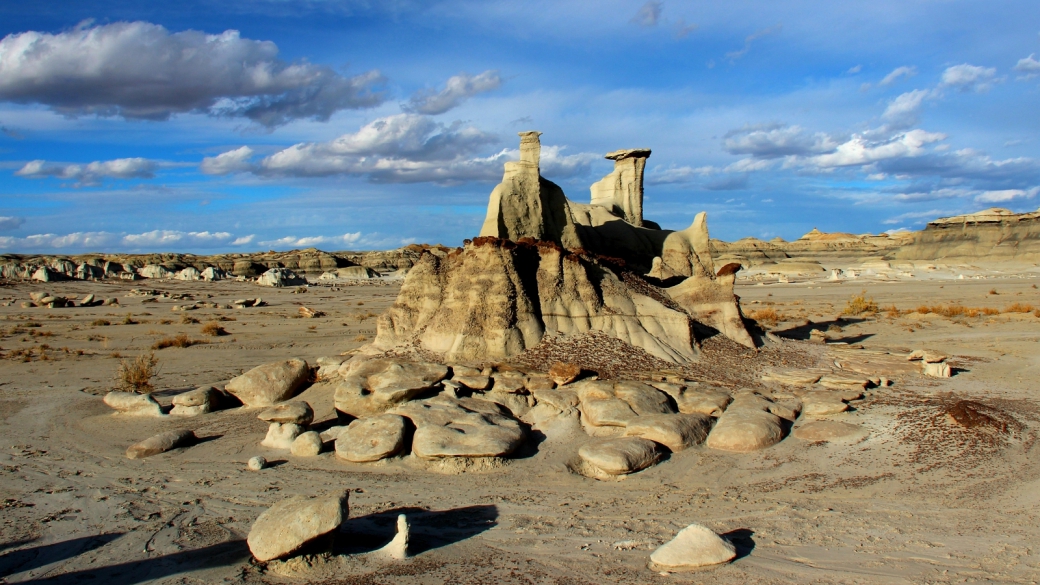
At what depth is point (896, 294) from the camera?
37188 mm

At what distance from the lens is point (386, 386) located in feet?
30.9

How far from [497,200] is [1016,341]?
1374 centimetres

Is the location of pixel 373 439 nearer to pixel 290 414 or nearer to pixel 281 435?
pixel 281 435

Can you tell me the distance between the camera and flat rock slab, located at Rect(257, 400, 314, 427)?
9.12 metres

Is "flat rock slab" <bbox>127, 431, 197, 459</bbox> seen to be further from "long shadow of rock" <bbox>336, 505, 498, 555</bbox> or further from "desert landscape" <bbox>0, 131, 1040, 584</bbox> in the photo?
"long shadow of rock" <bbox>336, 505, 498, 555</bbox>

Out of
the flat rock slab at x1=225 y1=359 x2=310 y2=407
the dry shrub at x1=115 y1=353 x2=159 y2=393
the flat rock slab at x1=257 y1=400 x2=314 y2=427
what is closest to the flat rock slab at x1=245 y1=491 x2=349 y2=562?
the flat rock slab at x1=257 y1=400 x2=314 y2=427

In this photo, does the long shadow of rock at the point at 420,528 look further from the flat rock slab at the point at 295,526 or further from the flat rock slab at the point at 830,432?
the flat rock slab at the point at 830,432

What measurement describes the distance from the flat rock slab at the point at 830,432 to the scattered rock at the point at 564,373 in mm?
3015

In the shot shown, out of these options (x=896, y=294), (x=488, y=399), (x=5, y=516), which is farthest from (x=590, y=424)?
(x=896, y=294)

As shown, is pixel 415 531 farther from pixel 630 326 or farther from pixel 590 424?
pixel 630 326

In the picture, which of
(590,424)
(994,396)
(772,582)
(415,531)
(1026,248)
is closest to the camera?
(772,582)

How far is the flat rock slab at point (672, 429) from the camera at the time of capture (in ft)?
26.1

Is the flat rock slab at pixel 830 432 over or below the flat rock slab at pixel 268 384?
below

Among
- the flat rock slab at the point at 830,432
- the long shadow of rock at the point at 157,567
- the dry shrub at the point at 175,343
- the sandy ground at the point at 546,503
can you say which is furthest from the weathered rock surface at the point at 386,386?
the dry shrub at the point at 175,343
